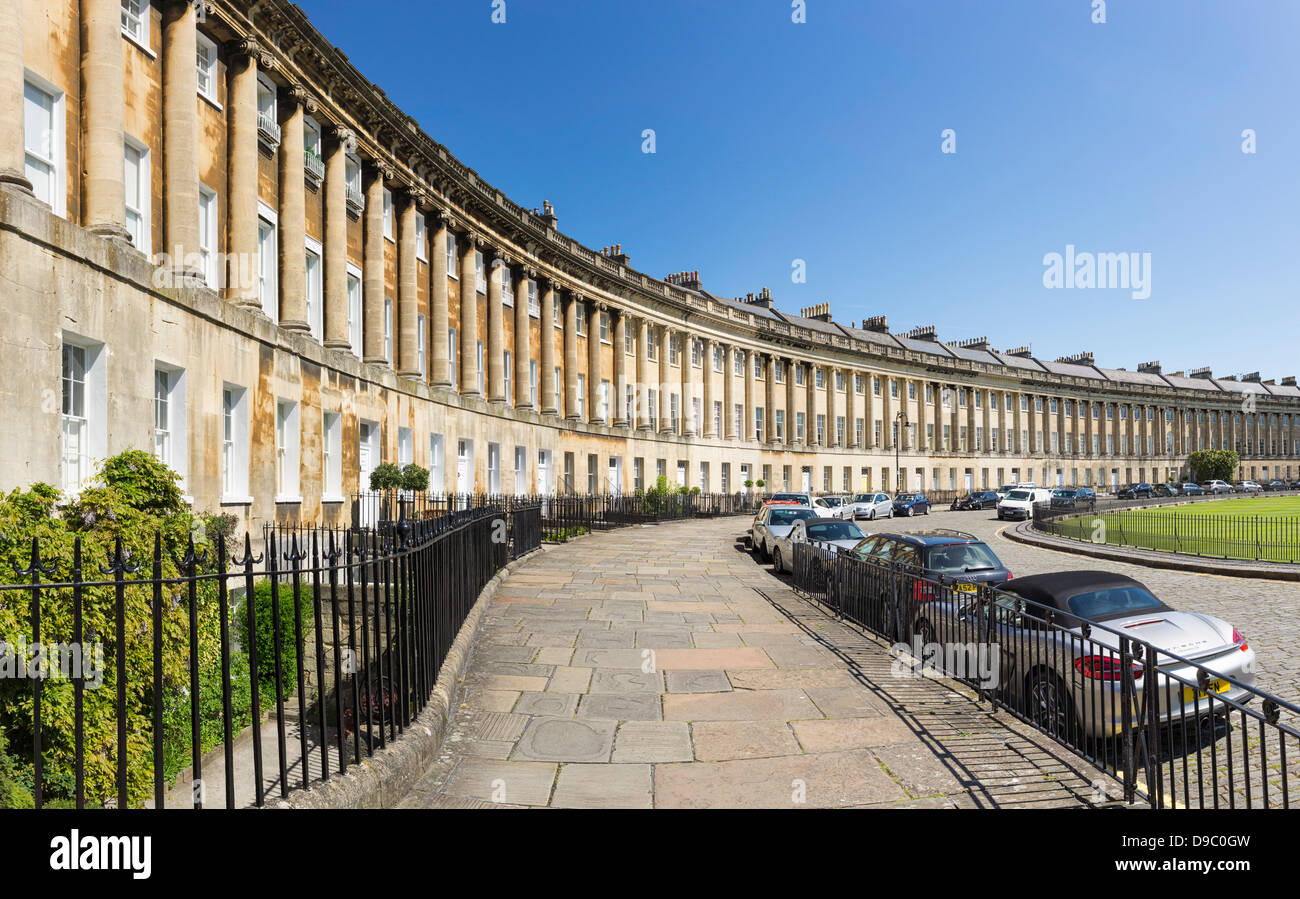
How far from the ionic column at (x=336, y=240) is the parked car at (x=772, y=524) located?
12.2 m

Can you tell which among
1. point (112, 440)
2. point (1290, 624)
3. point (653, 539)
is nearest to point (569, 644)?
point (112, 440)

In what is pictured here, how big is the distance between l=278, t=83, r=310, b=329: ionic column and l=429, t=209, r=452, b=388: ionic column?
8.59 meters

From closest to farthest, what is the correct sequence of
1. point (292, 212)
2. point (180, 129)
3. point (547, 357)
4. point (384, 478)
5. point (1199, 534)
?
point (180, 129), point (292, 212), point (384, 478), point (1199, 534), point (547, 357)

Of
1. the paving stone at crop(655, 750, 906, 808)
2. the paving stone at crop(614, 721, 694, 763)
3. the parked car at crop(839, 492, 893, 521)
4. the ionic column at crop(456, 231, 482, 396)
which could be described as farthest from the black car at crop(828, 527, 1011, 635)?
the parked car at crop(839, 492, 893, 521)

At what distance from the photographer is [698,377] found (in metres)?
54.1

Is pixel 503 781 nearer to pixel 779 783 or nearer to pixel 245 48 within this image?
pixel 779 783

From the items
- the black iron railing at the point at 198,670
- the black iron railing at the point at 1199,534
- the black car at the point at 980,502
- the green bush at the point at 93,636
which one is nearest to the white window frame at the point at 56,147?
the green bush at the point at 93,636

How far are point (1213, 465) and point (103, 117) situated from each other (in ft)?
347

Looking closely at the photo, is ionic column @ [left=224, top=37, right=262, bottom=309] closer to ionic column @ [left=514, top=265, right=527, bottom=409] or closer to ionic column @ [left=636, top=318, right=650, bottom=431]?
ionic column @ [left=514, top=265, right=527, bottom=409]

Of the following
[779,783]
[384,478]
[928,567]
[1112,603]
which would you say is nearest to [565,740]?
[779,783]

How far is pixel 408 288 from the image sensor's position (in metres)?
26.8

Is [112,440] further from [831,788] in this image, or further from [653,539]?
[653,539]

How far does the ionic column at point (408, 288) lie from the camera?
26547 mm

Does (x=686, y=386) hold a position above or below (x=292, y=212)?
below
